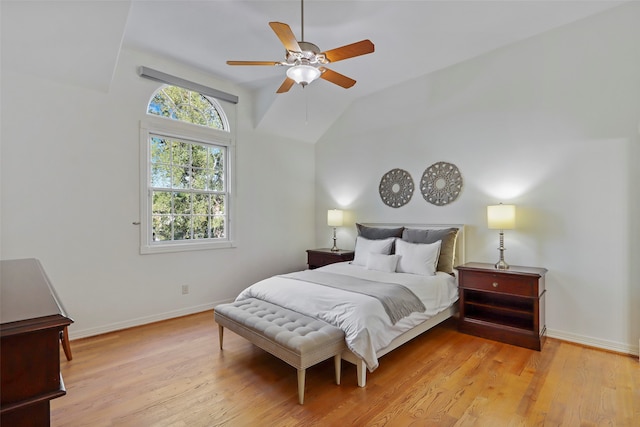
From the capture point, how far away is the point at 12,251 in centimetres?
288

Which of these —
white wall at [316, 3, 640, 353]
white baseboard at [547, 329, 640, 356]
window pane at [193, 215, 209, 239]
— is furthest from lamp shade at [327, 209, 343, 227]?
white baseboard at [547, 329, 640, 356]

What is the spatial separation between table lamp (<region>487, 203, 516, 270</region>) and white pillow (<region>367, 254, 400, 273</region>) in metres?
1.04

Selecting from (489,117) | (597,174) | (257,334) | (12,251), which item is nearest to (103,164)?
(12,251)

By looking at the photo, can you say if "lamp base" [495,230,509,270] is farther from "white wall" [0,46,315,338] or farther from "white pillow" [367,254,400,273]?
"white wall" [0,46,315,338]

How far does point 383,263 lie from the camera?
3.66m

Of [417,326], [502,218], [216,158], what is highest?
[216,158]

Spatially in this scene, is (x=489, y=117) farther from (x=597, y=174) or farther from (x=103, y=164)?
(x=103, y=164)

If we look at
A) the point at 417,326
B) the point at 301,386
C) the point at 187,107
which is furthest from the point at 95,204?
the point at 417,326

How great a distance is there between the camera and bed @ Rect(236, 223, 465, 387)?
2385mm

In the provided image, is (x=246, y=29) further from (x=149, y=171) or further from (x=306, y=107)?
(x=149, y=171)

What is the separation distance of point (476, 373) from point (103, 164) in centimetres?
404

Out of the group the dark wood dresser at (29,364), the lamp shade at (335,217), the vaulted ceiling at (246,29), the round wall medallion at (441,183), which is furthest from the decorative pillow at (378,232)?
the dark wood dresser at (29,364)

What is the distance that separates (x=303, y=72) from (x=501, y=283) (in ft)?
8.81

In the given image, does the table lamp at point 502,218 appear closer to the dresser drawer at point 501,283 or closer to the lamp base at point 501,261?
the lamp base at point 501,261
